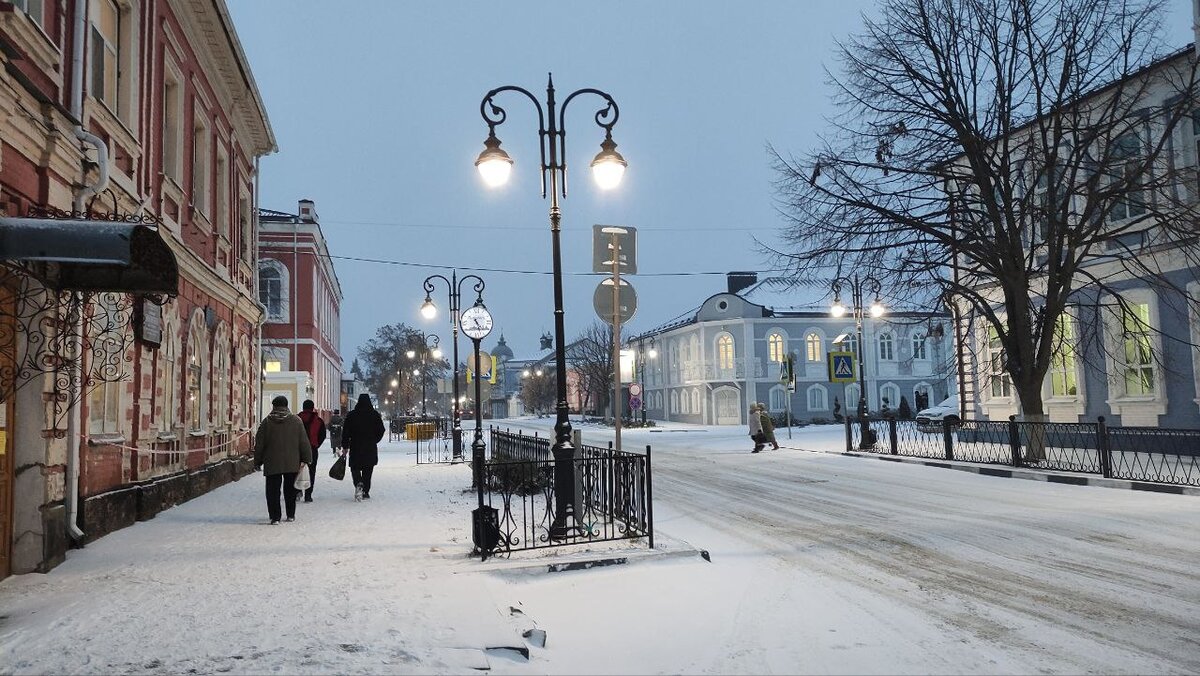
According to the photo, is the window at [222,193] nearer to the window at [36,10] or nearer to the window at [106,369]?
the window at [106,369]

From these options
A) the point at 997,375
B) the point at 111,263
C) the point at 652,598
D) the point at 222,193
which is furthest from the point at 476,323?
the point at 997,375

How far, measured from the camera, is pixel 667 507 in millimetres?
12312

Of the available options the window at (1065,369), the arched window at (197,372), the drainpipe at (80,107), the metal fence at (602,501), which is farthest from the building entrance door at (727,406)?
the drainpipe at (80,107)

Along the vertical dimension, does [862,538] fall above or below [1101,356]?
below

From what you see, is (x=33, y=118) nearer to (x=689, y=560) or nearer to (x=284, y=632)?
(x=284, y=632)

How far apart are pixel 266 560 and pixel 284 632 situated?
9.36ft

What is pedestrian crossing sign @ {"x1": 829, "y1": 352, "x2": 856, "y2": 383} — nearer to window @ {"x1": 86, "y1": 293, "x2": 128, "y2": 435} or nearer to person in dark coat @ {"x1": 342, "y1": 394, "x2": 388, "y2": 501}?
person in dark coat @ {"x1": 342, "y1": 394, "x2": 388, "y2": 501}

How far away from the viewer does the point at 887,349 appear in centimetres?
5419

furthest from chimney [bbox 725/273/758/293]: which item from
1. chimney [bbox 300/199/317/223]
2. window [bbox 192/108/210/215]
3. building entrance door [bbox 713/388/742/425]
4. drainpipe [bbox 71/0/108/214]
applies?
drainpipe [bbox 71/0/108/214]

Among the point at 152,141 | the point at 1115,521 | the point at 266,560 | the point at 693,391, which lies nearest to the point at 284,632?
the point at 266,560

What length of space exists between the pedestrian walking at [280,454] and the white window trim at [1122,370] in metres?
18.1

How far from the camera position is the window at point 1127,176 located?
51.0 feet

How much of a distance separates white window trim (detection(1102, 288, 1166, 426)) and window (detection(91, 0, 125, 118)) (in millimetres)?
20287

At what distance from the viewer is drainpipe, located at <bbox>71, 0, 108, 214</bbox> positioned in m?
8.25
